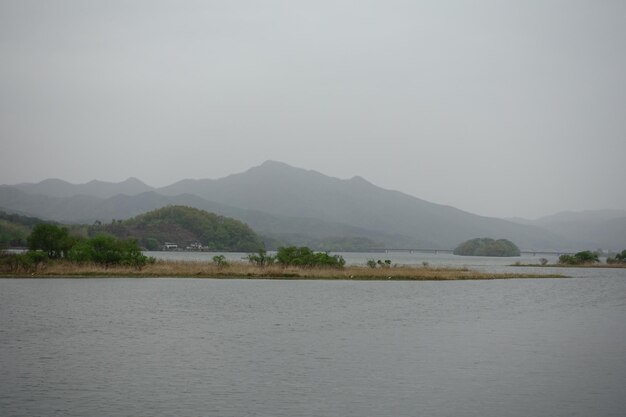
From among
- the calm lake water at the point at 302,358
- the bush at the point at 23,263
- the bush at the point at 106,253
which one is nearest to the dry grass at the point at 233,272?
the bush at the point at 23,263

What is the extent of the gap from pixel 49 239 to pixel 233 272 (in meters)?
22.4

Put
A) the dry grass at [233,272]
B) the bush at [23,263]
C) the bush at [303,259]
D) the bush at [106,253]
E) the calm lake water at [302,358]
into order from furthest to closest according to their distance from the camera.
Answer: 1. the bush at [303,259]
2. the bush at [106,253]
3. the dry grass at [233,272]
4. the bush at [23,263]
5. the calm lake water at [302,358]

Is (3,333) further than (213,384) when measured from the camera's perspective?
Yes

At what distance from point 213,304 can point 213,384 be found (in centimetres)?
2483

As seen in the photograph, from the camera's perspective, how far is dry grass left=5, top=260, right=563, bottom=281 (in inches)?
2596

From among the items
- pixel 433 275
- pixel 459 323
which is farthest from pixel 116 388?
pixel 433 275

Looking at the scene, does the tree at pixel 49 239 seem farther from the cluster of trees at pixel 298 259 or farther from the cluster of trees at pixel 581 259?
the cluster of trees at pixel 581 259

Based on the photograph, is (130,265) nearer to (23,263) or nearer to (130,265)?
(130,265)

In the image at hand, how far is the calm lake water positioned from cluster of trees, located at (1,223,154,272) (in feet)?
71.4

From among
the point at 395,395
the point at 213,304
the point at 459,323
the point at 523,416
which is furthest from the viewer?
the point at 213,304

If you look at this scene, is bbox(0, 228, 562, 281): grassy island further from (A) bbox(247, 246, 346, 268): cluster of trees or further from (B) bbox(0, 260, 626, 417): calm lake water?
(B) bbox(0, 260, 626, 417): calm lake water

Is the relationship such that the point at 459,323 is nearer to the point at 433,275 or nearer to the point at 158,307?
the point at 158,307

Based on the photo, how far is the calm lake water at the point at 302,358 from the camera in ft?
55.4

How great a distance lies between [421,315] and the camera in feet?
128
